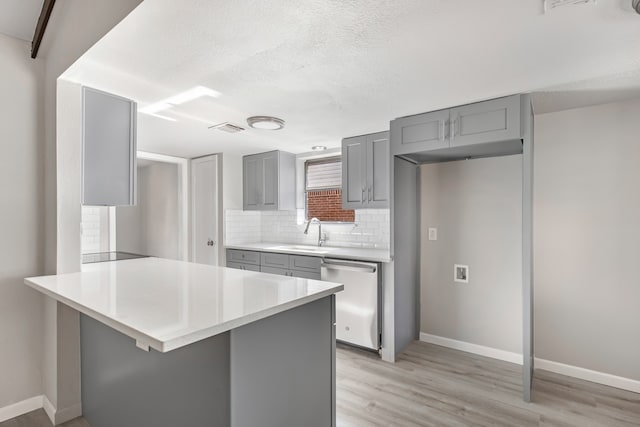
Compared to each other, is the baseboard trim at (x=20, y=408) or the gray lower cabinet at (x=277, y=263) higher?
the gray lower cabinet at (x=277, y=263)

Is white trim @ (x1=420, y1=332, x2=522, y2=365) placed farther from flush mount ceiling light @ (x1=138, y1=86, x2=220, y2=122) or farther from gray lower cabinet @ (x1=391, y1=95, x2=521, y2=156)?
flush mount ceiling light @ (x1=138, y1=86, x2=220, y2=122)

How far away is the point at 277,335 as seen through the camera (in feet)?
4.94

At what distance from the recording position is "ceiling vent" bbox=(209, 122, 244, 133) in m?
3.19

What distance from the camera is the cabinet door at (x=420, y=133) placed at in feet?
8.94

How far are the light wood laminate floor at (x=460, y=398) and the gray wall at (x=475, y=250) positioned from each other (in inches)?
13.7

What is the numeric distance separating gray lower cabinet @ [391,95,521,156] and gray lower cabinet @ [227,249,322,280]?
4.78 ft

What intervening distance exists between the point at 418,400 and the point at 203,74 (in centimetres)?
266

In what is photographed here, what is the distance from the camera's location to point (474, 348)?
10.4ft

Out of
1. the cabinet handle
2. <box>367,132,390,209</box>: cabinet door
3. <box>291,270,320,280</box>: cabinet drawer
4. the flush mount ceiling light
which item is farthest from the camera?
<box>291,270,320,280</box>: cabinet drawer

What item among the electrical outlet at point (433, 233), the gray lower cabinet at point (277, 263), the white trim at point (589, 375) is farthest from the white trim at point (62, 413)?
the white trim at point (589, 375)

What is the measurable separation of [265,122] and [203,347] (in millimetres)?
2153

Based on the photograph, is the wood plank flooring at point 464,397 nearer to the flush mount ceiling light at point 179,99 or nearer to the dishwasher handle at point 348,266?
the dishwasher handle at point 348,266

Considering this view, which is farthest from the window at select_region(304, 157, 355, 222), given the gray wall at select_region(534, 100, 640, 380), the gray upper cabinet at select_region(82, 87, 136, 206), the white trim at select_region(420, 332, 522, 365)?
the gray upper cabinet at select_region(82, 87, 136, 206)

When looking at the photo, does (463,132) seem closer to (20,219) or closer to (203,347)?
(203,347)
